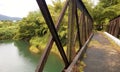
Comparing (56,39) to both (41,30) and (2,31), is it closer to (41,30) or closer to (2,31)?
(41,30)

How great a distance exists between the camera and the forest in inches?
972

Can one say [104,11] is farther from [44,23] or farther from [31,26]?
[31,26]

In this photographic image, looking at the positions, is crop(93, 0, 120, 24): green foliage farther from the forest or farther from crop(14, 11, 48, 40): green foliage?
crop(14, 11, 48, 40): green foliage

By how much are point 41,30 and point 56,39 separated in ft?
113

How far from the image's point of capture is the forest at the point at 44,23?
24.7m

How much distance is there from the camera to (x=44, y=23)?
33406mm

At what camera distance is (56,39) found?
2889mm

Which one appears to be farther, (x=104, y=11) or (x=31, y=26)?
(x=31, y=26)

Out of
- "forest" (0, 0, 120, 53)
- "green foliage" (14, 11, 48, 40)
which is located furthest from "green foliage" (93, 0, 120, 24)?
"green foliage" (14, 11, 48, 40)

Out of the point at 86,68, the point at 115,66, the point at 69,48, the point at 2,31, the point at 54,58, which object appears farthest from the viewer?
the point at 2,31

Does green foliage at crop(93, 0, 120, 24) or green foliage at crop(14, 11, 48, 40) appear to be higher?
green foliage at crop(93, 0, 120, 24)

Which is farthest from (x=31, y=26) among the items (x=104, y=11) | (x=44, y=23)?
(x=104, y=11)

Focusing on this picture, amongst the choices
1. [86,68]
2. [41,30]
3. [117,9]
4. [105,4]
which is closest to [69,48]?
[86,68]

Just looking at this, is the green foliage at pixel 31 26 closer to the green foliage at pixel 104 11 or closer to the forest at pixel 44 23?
the forest at pixel 44 23
